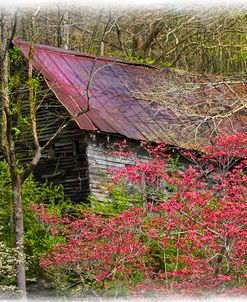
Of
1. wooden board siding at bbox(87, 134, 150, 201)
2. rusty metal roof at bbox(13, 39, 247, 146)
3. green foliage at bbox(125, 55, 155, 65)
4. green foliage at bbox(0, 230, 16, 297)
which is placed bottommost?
green foliage at bbox(0, 230, 16, 297)

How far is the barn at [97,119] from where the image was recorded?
17.5 meters

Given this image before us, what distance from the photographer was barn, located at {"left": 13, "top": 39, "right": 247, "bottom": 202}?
1745 cm

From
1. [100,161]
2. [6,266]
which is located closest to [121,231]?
[6,266]

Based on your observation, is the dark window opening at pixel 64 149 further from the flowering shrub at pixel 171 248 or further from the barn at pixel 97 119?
the flowering shrub at pixel 171 248

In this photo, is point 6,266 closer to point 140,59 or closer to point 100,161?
point 100,161

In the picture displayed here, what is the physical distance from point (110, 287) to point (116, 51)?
2204 centimetres

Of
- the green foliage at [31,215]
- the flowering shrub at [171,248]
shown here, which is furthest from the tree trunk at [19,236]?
the green foliage at [31,215]

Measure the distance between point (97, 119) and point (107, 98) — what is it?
1.98 m

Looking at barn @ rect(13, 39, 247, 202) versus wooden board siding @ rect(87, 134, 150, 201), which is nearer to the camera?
wooden board siding @ rect(87, 134, 150, 201)

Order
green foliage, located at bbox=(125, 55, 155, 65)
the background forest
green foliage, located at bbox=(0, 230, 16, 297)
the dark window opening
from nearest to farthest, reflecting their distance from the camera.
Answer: the background forest, green foliage, located at bbox=(0, 230, 16, 297), the dark window opening, green foliage, located at bbox=(125, 55, 155, 65)

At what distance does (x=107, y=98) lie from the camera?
19469 mm

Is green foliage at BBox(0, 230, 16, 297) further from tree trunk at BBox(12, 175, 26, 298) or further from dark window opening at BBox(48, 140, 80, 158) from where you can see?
dark window opening at BBox(48, 140, 80, 158)

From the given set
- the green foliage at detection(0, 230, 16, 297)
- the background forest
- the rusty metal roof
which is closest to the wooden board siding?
the rusty metal roof

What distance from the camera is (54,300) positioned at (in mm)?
13477
